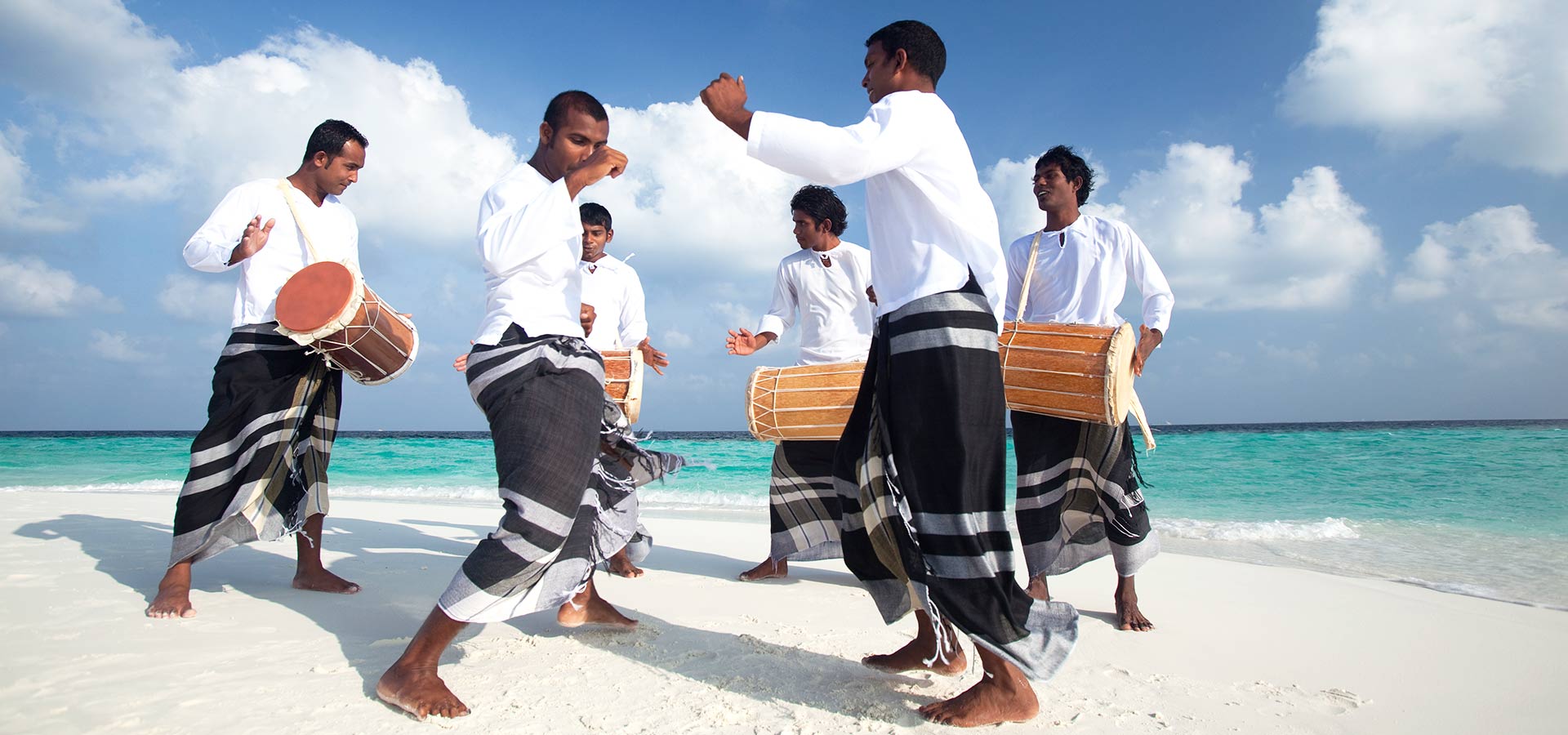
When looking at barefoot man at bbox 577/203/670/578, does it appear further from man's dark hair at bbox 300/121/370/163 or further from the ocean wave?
the ocean wave

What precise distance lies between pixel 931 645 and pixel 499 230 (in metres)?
1.81

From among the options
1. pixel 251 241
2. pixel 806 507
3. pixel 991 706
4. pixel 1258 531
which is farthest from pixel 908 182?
pixel 1258 531

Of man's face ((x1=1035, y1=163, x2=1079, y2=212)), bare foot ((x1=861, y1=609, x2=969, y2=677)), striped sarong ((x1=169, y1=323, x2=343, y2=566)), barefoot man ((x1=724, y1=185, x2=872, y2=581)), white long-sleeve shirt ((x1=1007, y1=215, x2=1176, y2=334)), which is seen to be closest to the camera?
bare foot ((x1=861, y1=609, x2=969, y2=677))

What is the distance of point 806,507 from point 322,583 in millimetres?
2323

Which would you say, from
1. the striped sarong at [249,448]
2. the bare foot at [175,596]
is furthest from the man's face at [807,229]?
the bare foot at [175,596]

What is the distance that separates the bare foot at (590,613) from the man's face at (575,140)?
5.16 feet

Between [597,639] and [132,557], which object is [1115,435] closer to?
[597,639]

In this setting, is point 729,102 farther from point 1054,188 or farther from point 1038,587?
point 1038,587

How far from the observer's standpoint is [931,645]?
2525mm

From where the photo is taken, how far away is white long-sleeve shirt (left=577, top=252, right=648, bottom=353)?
4676 millimetres

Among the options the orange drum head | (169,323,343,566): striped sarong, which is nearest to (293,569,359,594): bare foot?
(169,323,343,566): striped sarong

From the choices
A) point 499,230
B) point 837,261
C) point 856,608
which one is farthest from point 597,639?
point 837,261

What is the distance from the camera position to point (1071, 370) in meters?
3.13

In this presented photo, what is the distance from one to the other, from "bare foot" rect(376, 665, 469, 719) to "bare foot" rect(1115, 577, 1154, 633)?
2587mm
